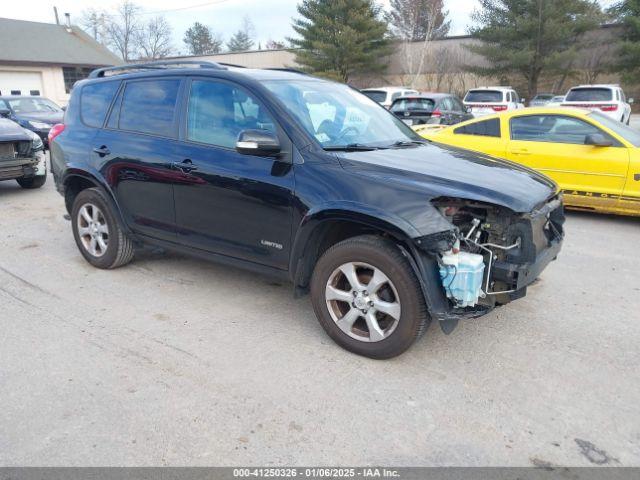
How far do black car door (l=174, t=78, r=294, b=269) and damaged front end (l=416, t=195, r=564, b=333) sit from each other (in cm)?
108

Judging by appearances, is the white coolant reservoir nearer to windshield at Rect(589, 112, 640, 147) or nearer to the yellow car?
the yellow car

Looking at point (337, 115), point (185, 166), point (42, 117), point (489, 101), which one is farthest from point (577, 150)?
point (42, 117)

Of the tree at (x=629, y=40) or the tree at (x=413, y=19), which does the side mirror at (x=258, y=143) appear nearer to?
the tree at (x=629, y=40)

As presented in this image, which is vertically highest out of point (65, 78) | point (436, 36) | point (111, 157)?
point (436, 36)

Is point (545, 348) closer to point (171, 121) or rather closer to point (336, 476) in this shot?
point (336, 476)

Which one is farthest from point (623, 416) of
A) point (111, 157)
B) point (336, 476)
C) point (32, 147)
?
point (32, 147)

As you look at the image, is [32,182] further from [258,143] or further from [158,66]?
[258,143]

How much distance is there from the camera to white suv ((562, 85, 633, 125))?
57.5 feet

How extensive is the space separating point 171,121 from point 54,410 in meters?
2.36

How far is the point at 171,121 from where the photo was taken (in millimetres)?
4156

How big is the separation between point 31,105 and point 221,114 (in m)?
15.2

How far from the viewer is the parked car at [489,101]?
720 inches

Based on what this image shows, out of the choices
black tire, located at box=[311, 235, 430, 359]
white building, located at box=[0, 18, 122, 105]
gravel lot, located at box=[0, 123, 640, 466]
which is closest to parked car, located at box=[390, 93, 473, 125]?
gravel lot, located at box=[0, 123, 640, 466]

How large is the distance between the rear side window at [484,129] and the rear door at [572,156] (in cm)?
23
